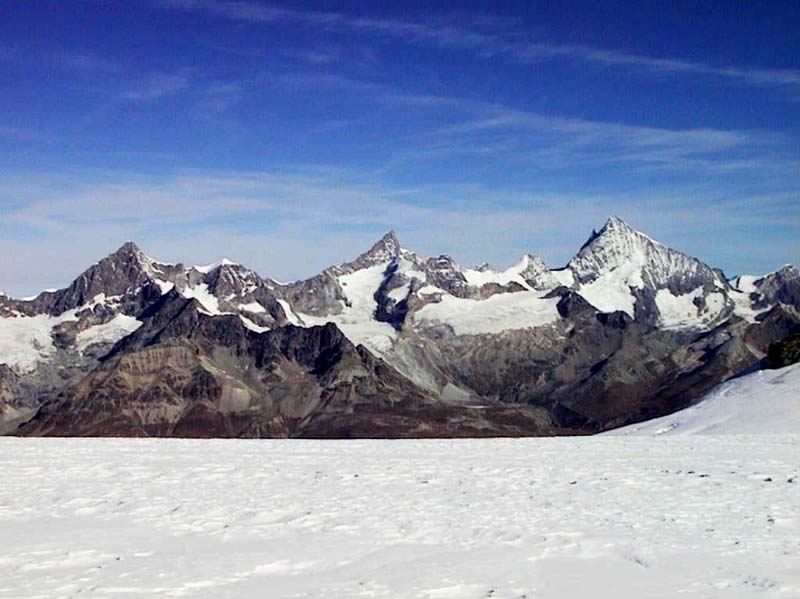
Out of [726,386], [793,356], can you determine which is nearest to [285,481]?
[726,386]

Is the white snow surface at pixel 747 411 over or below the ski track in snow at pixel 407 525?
over

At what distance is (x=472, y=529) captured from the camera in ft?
57.5

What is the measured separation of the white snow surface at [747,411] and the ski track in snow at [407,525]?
9.63 meters

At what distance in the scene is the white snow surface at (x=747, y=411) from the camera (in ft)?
126

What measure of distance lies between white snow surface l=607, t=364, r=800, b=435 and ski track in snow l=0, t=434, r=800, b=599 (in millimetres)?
9626

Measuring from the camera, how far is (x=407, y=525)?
18000 millimetres

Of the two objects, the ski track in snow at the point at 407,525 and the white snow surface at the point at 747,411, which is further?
the white snow surface at the point at 747,411

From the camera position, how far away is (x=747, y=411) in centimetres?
4206

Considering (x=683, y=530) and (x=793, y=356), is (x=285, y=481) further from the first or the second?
(x=793, y=356)

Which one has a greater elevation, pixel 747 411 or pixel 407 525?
pixel 747 411

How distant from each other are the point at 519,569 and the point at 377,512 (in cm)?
529

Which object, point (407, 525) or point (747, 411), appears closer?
point (407, 525)

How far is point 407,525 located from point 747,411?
28.9 m

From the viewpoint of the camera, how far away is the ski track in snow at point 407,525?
14.0 m
